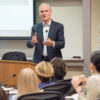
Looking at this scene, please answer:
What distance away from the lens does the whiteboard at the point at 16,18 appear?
6156 mm

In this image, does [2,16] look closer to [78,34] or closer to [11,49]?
[11,49]

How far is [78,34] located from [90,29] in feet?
1.02

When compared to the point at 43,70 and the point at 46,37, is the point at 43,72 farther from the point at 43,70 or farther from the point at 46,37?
the point at 46,37

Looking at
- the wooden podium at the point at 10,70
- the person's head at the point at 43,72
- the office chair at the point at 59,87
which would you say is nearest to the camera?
the office chair at the point at 59,87

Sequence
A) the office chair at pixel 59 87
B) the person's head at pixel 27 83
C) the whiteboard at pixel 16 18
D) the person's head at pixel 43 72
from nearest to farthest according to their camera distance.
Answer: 1. the person's head at pixel 27 83
2. the office chair at pixel 59 87
3. the person's head at pixel 43 72
4. the whiteboard at pixel 16 18

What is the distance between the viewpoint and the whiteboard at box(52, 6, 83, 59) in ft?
20.4

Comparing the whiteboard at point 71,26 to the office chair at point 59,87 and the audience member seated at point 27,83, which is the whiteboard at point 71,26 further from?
the audience member seated at point 27,83

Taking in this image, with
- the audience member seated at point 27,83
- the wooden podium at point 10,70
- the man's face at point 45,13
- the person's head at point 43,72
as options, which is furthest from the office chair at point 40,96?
the man's face at point 45,13

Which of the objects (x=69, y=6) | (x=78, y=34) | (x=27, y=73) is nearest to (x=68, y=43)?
(x=78, y=34)

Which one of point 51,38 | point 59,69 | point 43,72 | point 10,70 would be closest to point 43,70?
point 43,72

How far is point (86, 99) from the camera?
5.90ft

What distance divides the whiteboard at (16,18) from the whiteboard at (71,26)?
22.9 inches

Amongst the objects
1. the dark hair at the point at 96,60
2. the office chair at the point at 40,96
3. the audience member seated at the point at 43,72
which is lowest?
the office chair at the point at 40,96

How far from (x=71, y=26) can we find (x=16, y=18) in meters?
1.24
